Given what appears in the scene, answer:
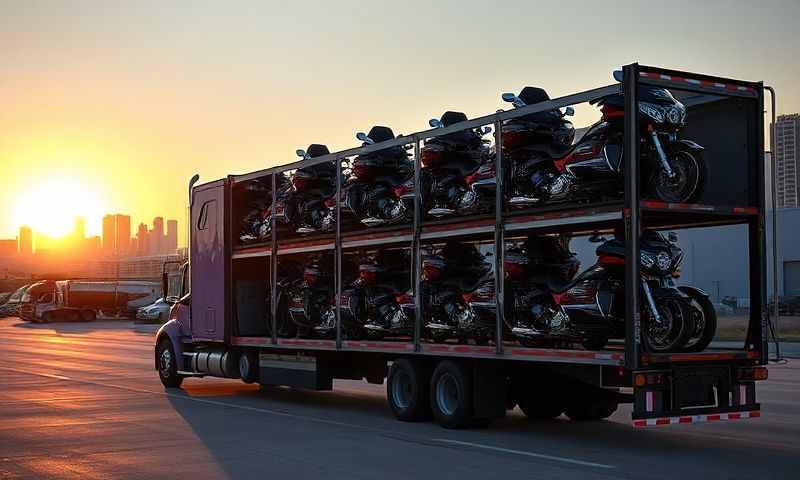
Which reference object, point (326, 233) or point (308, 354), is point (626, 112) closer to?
point (326, 233)

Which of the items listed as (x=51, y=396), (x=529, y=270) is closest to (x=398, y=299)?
(x=529, y=270)

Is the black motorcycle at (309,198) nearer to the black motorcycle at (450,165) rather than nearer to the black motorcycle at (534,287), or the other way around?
the black motorcycle at (450,165)

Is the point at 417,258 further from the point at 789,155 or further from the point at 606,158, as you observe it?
the point at 789,155

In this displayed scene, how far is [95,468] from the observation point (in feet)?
35.0

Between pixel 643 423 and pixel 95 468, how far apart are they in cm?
530

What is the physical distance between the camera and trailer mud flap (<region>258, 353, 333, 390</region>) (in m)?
16.5

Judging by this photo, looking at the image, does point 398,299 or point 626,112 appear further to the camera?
point 398,299

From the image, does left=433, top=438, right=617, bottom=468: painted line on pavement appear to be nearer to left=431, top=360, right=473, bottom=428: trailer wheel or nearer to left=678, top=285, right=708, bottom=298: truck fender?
left=431, top=360, right=473, bottom=428: trailer wheel

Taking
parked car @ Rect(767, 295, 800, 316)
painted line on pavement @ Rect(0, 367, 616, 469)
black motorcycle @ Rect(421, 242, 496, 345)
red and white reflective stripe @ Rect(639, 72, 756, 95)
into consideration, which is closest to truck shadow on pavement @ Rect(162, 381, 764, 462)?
painted line on pavement @ Rect(0, 367, 616, 469)

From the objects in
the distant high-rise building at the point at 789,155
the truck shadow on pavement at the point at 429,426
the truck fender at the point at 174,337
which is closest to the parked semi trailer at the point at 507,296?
the truck shadow on pavement at the point at 429,426

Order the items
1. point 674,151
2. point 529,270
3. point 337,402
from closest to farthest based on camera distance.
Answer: point 674,151 < point 529,270 < point 337,402

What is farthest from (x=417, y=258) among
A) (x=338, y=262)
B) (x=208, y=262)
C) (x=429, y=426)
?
(x=208, y=262)

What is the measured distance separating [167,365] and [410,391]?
751 cm

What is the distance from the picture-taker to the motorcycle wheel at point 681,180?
11430mm
